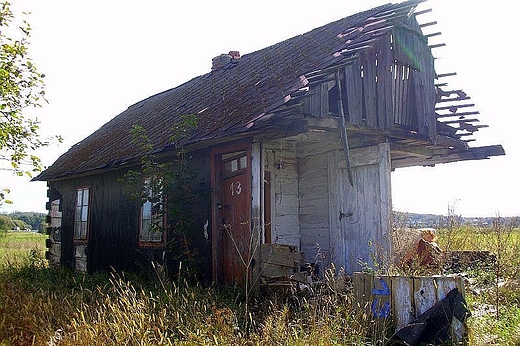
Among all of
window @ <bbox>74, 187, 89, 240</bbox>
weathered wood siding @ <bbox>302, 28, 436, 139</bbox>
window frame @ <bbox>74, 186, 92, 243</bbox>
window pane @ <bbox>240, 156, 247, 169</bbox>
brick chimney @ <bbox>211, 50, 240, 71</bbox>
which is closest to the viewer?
weathered wood siding @ <bbox>302, 28, 436, 139</bbox>

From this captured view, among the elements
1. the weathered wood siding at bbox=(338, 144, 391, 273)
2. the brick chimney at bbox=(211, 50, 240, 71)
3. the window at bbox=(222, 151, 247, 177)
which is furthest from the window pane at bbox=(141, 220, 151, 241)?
the brick chimney at bbox=(211, 50, 240, 71)

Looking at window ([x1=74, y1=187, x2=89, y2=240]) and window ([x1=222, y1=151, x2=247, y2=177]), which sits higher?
window ([x1=222, y1=151, x2=247, y2=177])

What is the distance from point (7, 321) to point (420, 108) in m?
7.70

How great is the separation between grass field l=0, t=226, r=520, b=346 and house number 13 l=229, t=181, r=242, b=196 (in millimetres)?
1669

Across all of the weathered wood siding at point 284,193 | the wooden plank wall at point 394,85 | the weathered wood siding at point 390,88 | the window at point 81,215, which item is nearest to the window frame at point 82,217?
the window at point 81,215

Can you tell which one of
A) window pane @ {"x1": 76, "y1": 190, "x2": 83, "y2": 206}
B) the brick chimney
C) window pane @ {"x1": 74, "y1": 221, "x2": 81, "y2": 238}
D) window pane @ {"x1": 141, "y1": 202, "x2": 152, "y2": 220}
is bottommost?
window pane @ {"x1": 74, "y1": 221, "x2": 81, "y2": 238}

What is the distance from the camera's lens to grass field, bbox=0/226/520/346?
521cm

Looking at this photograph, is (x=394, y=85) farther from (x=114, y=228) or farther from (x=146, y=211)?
(x=114, y=228)

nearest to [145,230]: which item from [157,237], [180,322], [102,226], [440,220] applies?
[157,237]

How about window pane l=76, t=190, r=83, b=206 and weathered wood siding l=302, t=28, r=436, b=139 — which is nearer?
weathered wood siding l=302, t=28, r=436, b=139

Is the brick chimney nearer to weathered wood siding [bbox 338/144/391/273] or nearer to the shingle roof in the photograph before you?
the shingle roof

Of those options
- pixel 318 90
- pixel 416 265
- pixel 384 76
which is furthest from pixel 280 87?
pixel 416 265

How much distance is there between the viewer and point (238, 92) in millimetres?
10352

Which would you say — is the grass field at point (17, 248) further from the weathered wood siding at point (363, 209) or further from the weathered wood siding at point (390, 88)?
the weathered wood siding at point (390, 88)
